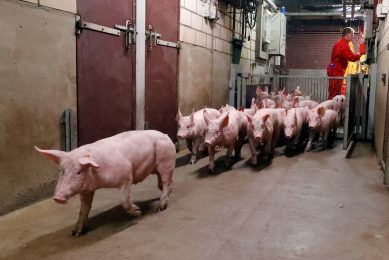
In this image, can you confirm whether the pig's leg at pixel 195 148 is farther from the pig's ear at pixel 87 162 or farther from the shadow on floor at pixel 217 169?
the pig's ear at pixel 87 162

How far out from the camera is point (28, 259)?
2887 millimetres

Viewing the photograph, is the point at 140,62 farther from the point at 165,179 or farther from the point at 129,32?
the point at 165,179

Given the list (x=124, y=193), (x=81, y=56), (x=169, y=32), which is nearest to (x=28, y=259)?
(x=124, y=193)

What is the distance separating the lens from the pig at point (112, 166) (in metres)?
2.98

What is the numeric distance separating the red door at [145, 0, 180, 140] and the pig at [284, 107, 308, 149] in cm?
187

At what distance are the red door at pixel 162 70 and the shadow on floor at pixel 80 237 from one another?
2551 mm

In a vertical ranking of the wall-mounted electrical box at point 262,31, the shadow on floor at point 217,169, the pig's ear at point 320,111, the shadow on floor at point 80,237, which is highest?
the wall-mounted electrical box at point 262,31

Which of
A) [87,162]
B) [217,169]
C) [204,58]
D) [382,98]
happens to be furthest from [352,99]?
[87,162]

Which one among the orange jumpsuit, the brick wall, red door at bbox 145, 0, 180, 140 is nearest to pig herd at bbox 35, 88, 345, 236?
red door at bbox 145, 0, 180, 140

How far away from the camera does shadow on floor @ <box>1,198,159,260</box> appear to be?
3.00 metres

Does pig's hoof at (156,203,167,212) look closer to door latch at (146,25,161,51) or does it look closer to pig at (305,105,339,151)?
door latch at (146,25,161,51)

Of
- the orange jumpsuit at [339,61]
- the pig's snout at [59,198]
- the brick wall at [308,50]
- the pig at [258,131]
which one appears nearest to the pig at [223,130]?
the pig at [258,131]

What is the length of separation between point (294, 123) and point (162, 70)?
2.29 metres

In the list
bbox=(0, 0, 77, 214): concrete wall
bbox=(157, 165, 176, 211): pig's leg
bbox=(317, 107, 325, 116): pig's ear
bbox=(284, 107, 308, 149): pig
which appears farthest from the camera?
bbox=(317, 107, 325, 116): pig's ear
